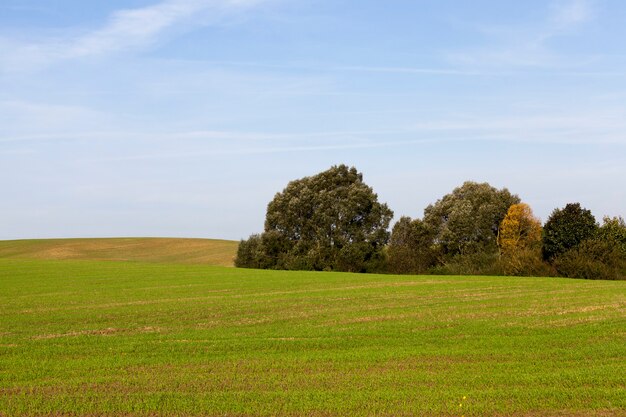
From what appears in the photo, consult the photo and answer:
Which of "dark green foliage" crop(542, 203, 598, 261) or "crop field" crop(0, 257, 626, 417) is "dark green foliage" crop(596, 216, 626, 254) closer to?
"dark green foliage" crop(542, 203, 598, 261)

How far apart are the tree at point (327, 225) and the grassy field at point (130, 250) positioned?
20.7 meters

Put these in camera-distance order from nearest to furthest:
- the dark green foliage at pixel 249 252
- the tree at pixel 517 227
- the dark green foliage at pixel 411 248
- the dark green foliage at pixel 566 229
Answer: the dark green foliage at pixel 566 229 → the dark green foliage at pixel 411 248 → the tree at pixel 517 227 → the dark green foliage at pixel 249 252

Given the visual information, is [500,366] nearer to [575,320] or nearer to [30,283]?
[575,320]

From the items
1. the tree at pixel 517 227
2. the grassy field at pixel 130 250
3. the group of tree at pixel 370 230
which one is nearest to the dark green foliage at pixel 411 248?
the group of tree at pixel 370 230

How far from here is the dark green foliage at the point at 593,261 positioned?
2249 inches

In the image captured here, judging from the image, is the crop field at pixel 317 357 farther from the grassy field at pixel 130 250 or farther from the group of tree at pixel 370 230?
the grassy field at pixel 130 250

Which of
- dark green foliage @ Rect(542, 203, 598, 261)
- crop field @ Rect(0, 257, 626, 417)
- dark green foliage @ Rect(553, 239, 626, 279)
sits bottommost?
crop field @ Rect(0, 257, 626, 417)

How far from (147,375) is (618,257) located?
53.1 m

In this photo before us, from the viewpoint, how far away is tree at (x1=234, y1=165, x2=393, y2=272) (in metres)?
79.8

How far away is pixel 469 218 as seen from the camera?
8275 centimetres

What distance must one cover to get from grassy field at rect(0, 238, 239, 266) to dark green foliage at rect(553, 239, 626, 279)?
182ft

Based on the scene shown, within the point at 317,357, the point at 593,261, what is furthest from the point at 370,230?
the point at 317,357

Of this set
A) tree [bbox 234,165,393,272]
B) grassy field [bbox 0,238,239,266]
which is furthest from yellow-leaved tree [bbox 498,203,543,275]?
grassy field [bbox 0,238,239,266]

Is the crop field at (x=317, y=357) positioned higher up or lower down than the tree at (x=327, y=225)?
lower down
